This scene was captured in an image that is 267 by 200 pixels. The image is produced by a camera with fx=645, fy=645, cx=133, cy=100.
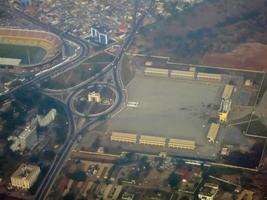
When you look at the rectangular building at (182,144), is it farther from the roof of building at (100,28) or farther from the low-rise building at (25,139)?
the roof of building at (100,28)

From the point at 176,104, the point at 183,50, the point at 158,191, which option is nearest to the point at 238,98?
the point at 176,104

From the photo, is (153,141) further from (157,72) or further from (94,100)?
(157,72)

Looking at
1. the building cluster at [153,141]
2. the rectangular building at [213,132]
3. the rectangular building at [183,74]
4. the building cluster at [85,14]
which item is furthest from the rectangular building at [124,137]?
the building cluster at [85,14]

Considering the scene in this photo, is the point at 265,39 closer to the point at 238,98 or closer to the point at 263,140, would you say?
the point at 238,98

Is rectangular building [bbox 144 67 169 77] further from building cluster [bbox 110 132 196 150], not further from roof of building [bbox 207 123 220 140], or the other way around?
building cluster [bbox 110 132 196 150]

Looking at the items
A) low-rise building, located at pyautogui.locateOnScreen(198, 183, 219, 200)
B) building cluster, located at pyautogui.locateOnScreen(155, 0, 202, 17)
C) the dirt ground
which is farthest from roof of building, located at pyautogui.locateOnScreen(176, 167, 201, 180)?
building cluster, located at pyautogui.locateOnScreen(155, 0, 202, 17)

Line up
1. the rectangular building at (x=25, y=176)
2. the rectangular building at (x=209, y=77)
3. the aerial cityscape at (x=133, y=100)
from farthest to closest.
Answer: the rectangular building at (x=209, y=77) < the aerial cityscape at (x=133, y=100) < the rectangular building at (x=25, y=176)
